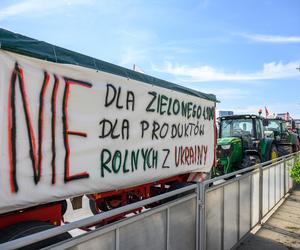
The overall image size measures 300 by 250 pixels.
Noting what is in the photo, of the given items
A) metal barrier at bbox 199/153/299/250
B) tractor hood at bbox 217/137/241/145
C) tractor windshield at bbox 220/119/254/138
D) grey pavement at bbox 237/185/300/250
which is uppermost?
tractor windshield at bbox 220/119/254/138

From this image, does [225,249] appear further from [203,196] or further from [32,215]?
[32,215]

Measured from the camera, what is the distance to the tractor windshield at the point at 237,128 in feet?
45.8

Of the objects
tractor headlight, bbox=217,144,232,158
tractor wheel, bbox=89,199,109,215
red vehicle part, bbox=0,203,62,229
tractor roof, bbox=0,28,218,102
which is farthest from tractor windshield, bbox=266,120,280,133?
red vehicle part, bbox=0,203,62,229

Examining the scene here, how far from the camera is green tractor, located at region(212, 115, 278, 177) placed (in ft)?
41.7

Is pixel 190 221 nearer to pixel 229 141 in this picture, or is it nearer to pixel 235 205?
pixel 235 205

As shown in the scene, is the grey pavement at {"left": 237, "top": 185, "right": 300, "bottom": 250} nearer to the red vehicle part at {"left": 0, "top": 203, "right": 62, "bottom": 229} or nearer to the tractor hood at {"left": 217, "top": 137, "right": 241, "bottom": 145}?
the tractor hood at {"left": 217, "top": 137, "right": 241, "bottom": 145}

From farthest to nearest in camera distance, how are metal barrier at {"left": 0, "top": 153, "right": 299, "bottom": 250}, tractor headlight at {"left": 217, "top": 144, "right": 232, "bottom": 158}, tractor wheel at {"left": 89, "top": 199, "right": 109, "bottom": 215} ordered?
tractor headlight at {"left": 217, "top": 144, "right": 232, "bottom": 158}
tractor wheel at {"left": 89, "top": 199, "right": 109, "bottom": 215}
metal barrier at {"left": 0, "top": 153, "right": 299, "bottom": 250}

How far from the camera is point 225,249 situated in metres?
5.93

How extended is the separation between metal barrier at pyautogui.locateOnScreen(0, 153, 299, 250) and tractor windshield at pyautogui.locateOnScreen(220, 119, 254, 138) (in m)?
5.19

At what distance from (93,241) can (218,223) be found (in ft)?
10.1

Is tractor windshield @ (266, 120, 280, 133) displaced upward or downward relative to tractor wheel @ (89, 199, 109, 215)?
upward

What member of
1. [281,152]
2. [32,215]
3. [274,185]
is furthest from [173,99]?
[281,152]

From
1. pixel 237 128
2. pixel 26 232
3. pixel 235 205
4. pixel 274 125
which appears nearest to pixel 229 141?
pixel 237 128

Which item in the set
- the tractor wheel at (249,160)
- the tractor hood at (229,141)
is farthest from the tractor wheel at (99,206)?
the tractor wheel at (249,160)
